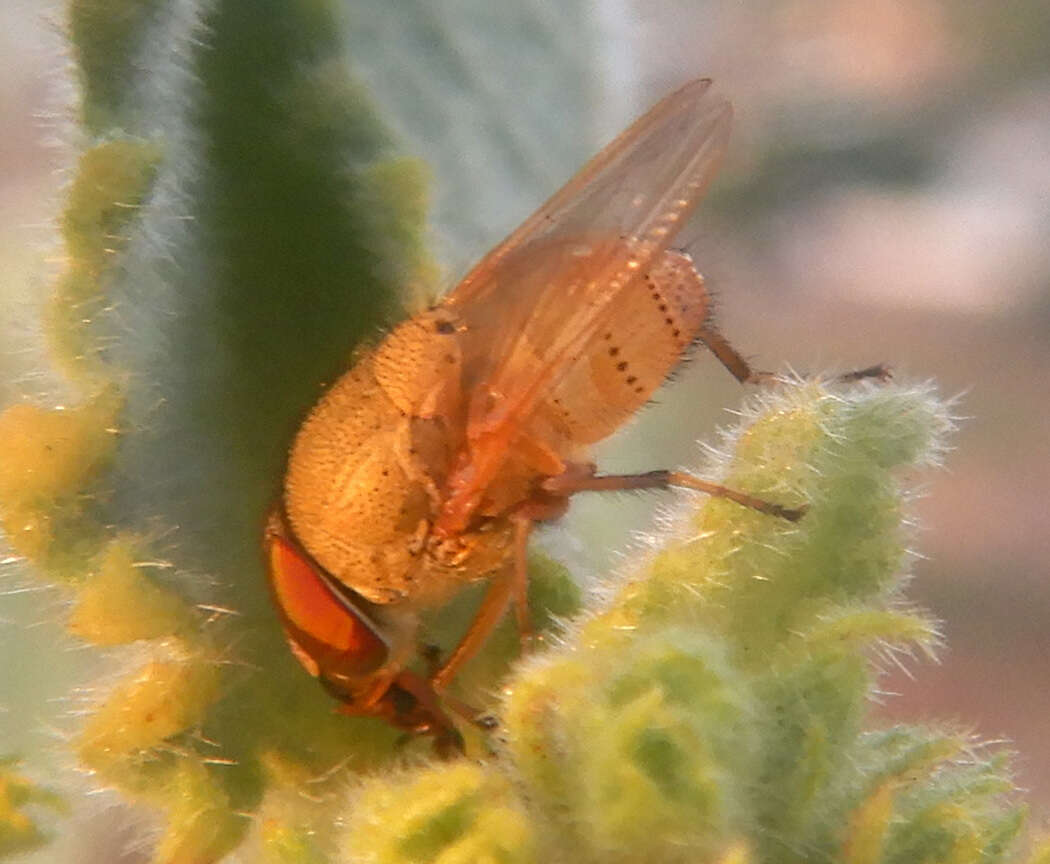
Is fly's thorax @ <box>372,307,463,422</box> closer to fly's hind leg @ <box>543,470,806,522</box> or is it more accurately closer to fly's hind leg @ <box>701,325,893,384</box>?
fly's hind leg @ <box>543,470,806,522</box>

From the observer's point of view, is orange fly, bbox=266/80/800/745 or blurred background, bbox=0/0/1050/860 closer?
orange fly, bbox=266/80/800/745

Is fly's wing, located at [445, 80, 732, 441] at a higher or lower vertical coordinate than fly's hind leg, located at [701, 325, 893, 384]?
higher

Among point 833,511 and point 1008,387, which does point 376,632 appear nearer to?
point 833,511

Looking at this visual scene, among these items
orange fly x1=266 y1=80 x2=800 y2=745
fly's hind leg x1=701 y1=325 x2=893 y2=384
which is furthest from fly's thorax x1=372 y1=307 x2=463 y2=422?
fly's hind leg x1=701 y1=325 x2=893 y2=384

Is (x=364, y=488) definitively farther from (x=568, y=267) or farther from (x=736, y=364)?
(x=736, y=364)

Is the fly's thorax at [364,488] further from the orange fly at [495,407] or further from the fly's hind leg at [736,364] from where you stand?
the fly's hind leg at [736,364]

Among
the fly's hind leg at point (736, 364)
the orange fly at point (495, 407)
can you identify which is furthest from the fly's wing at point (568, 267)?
the fly's hind leg at point (736, 364)

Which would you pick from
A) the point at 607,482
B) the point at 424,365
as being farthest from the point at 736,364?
the point at 424,365

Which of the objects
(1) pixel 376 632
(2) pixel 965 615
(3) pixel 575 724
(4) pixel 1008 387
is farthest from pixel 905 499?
(4) pixel 1008 387
